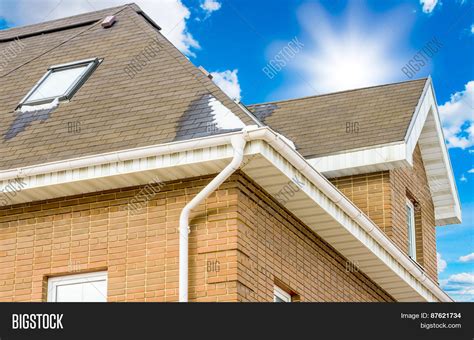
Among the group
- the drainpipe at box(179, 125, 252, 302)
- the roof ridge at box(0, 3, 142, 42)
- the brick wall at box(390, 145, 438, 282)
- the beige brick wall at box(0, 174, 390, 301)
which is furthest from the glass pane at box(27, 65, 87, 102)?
the brick wall at box(390, 145, 438, 282)

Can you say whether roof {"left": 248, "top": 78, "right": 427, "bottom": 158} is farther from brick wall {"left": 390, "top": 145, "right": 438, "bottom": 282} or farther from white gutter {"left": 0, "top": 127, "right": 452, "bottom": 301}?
white gutter {"left": 0, "top": 127, "right": 452, "bottom": 301}

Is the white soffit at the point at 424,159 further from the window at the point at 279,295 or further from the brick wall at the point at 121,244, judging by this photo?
the brick wall at the point at 121,244

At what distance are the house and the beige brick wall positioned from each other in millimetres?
15

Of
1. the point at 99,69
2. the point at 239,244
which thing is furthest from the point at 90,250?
the point at 99,69

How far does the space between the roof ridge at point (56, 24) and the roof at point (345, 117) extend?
3.54m

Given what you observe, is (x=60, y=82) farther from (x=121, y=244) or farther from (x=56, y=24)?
(x=121, y=244)

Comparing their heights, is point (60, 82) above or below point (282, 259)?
above

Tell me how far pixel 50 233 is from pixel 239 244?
97.9 inches

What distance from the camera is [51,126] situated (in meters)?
14.7

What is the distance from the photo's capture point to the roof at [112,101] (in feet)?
45.1

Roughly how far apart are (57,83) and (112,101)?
1357mm

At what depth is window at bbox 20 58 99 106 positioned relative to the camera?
15445 millimetres

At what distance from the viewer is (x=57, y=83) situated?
15859 millimetres

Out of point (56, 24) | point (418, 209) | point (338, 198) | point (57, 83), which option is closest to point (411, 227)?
point (418, 209)
